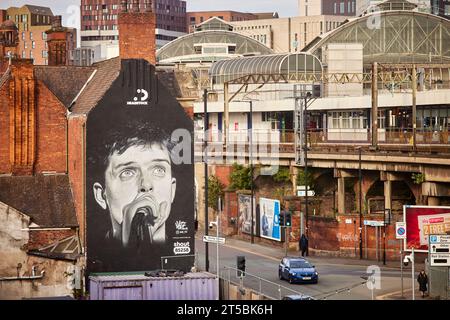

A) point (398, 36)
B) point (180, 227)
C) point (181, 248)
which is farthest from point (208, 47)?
point (181, 248)

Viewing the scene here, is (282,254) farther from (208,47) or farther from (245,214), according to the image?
(208,47)

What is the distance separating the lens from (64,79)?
2557 inches

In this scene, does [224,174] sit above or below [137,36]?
below

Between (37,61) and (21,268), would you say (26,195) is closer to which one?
(21,268)

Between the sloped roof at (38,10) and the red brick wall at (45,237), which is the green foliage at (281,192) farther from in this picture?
the sloped roof at (38,10)

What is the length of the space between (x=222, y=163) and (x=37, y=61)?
7106 centimetres

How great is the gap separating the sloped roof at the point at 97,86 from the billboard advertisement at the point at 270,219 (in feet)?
72.9

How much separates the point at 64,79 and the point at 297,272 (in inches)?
597

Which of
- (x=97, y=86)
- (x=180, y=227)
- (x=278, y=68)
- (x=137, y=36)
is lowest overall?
(x=180, y=227)

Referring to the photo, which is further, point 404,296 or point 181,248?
point 181,248

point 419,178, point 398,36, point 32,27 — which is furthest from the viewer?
point 32,27

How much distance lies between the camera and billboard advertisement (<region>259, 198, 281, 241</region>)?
84.9 metres

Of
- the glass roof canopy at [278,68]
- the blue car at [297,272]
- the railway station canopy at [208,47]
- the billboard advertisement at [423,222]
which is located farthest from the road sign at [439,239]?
the railway station canopy at [208,47]

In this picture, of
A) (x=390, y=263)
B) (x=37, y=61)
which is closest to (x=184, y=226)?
(x=390, y=263)
